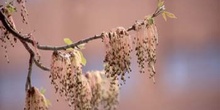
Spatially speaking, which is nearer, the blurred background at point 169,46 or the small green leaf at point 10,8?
the small green leaf at point 10,8

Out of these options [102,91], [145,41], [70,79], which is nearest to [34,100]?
[70,79]

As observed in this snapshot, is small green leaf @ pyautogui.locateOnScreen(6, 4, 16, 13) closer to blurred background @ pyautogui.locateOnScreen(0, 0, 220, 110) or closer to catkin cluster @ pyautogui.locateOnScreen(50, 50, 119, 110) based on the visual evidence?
catkin cluster @ pyautogui.locateOnScreen(50, 50, 119, 110)

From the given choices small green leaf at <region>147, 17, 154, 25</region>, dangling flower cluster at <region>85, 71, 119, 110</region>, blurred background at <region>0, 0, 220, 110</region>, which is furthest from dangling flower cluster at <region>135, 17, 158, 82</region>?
blurred background at <region>0, 0, 220, 110</region>

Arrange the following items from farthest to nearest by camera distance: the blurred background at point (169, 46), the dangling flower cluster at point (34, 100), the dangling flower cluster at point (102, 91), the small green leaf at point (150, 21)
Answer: the blurred background at point (169, 46), the dangling flower cluster at point (102, 91), the dangling flower cluster at point (34, 100), the small green leaf at point (150, 21)

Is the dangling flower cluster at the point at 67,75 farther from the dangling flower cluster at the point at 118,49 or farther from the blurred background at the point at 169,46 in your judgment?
the blurred background at the point at 169,46

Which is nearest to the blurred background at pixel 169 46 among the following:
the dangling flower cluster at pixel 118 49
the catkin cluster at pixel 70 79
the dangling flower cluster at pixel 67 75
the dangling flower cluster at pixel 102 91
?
the dangling flower cluster at pixel 102 91

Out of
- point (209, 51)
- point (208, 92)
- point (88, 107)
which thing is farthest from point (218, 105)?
point (88, 107)
